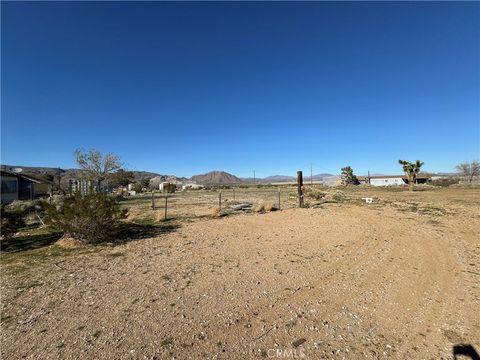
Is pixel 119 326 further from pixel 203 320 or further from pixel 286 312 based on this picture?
pixel 286 312

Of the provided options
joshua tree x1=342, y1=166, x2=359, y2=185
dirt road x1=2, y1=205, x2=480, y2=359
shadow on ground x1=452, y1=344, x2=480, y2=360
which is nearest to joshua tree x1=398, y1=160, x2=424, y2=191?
joshua tree x1=342, y1=166, x2=359, y2=185

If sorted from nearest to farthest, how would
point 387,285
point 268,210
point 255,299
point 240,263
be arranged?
point 255,299, point 387,285, point 240,263, point 268,210

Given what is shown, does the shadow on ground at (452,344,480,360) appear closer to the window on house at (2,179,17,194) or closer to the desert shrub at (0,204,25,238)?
the desert shrub at (0,204,25,238)

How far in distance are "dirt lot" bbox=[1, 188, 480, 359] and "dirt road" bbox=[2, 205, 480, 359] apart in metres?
0.02

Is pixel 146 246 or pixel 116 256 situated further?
pixel 146 246

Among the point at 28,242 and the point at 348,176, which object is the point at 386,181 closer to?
the point at 348,176

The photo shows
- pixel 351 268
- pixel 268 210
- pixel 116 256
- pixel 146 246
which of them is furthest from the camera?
pixel 268 210

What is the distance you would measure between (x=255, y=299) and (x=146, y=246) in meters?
5.23

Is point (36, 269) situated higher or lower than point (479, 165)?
lower

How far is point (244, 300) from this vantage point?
15.6ft

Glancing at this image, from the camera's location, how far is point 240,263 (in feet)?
22.6

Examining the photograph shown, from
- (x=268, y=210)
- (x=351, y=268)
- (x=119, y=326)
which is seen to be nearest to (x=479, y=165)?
(x=268, y=210)

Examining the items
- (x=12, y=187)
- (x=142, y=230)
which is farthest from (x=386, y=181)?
(x=12, y=187)

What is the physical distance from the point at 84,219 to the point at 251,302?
7.20 meters
